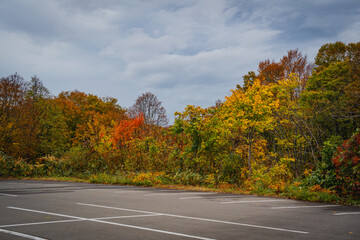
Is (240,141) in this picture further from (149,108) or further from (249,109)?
(149,108)

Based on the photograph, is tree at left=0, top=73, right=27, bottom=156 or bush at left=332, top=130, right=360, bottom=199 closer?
bush at left=332, top=130, right=360, bottom=199

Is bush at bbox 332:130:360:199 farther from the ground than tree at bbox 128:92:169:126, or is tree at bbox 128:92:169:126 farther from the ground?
tree at bbox 128:92:169:126

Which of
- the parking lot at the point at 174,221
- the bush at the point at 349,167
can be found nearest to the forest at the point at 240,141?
the bush at the point at 349,167

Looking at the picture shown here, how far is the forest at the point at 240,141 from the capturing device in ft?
44.4

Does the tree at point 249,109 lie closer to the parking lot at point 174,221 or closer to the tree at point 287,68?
the parking lot at point 174,221

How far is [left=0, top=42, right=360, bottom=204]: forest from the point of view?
44.4ft

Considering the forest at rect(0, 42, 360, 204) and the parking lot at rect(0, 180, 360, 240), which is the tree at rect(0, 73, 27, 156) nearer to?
the forest at rect(0, 42, 360, 204)

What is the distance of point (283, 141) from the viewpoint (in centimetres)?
2512

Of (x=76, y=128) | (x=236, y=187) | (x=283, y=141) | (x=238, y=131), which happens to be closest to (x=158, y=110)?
(x=76, y=128)

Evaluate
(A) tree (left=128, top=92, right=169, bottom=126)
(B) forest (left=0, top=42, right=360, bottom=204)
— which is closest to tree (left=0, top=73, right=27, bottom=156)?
(B) forest (left=0, top=42, right=360, bottom=204)

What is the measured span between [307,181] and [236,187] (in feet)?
12.3

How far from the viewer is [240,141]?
19.3 m

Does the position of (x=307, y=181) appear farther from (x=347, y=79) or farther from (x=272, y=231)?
(x=347, y=79)

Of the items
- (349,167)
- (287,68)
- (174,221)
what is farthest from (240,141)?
(287,68)
